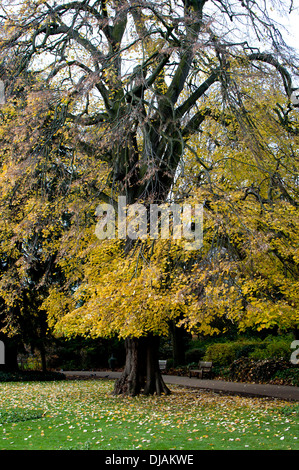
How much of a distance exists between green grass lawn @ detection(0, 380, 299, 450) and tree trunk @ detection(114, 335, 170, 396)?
0.46m

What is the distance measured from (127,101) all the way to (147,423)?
7649mm

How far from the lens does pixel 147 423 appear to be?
835 centimetres

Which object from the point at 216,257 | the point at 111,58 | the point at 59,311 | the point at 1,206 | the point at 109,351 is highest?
the point at 111,58

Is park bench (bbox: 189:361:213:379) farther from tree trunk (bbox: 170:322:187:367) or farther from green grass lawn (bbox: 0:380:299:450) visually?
green grass lawn (bbox: 0:380:299:450)

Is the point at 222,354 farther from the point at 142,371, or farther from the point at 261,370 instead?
the point at 142,371

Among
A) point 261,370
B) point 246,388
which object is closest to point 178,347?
point 261,370

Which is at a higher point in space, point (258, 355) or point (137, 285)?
point (137, 285)

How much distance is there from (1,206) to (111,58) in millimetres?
4541

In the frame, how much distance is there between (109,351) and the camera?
26781mm

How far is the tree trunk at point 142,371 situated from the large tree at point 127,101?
29 mm

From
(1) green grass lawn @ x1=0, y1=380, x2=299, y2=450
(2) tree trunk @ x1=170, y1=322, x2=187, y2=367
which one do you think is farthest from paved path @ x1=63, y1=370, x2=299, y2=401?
(2) tree trunk @ x1=170, y1=322, x2=187, y2=367

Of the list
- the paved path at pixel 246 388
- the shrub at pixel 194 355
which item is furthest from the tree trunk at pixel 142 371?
the shrub at pixel 194 355
